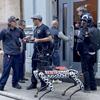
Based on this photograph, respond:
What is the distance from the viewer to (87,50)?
1052cm

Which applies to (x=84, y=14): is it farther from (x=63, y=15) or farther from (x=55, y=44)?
(x=63, y=15)

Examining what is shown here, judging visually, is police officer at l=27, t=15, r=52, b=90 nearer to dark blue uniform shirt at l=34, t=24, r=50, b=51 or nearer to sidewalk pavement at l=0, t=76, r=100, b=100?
dark blue uniform shirt at l=34, t=24, r=50, b=51

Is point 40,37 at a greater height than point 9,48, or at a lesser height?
greater

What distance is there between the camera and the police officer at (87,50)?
10.4m

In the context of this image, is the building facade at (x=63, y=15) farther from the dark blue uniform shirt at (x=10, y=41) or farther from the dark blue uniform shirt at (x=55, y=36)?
the dark blue uniform shirt at (x=10, y=41)

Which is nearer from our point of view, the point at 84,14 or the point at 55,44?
the point at 84,14

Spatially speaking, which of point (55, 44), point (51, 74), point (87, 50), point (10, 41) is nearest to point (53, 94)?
point (51, 74)

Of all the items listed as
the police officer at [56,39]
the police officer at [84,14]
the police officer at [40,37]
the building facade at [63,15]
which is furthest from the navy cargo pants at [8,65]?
the building facade at [63,15]

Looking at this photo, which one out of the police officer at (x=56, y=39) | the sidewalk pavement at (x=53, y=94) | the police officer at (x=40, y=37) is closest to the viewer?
the sidewalk pavement at (x=53, y=94)

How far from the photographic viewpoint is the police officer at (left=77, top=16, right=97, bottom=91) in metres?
10.4

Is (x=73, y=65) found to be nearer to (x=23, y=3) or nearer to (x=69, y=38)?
(x=69, y=38)

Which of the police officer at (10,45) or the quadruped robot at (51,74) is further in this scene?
the police officer at (10,45)

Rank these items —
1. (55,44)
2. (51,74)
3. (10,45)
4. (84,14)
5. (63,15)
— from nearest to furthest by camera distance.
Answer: (51,74)
(84,14)
(10,45)
(55,44)
(63,15)

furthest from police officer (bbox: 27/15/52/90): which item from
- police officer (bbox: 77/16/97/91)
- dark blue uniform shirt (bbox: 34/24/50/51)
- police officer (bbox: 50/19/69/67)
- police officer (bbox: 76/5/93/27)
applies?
police officer (bbox: 50/19/69/67)
